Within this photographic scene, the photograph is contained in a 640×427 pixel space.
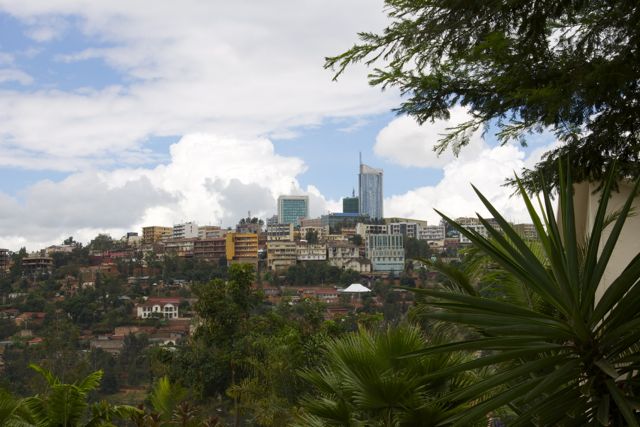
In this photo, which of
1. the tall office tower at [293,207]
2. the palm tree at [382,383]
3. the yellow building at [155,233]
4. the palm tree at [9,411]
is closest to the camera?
the palm tree at [382,383]

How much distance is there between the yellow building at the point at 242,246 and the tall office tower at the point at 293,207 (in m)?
35.5

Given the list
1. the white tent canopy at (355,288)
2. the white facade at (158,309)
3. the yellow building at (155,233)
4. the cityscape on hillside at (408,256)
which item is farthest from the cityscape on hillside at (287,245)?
the cityscape on hillside at (408,256)

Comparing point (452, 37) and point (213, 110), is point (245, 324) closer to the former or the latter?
point (452, 37)

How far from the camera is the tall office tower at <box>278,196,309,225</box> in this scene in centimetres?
9281

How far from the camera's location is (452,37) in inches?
177

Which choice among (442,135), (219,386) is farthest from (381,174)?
(442,135)

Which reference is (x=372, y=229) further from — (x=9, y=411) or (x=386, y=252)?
(x=9, y=411)

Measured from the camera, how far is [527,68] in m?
4.29

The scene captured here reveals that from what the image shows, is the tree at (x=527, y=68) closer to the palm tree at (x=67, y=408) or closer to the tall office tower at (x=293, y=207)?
the palm tree at (x=67, y=408)

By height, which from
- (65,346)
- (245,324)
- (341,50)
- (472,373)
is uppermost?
(341,50)

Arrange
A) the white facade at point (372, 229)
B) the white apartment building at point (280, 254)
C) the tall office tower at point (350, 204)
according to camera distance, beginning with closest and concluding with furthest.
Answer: the white apartment building at point (280, 254) → the white facade at point (372, 229) → the tall office tower at point (350, 204)

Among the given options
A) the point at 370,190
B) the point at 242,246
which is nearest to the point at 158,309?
the point at 242,246

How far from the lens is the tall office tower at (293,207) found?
305 feet

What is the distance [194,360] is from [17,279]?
31.4 meters
